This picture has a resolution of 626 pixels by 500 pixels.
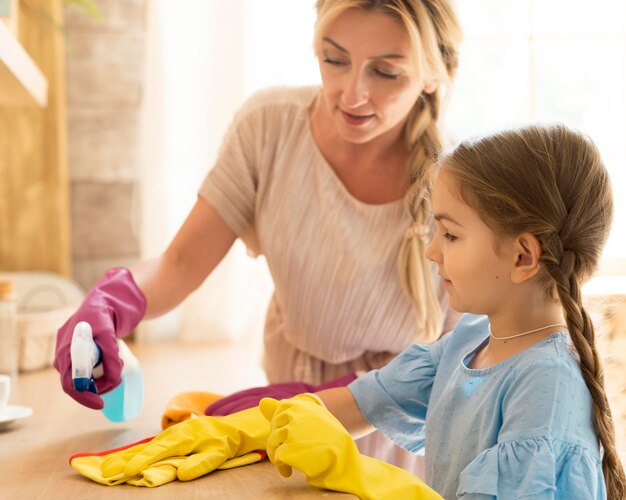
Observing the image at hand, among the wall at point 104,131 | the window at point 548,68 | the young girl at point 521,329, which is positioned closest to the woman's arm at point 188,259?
the young girl at point 521,329

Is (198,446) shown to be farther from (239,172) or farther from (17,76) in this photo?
(17,76)

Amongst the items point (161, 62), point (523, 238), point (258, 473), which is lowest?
point (258, 473)

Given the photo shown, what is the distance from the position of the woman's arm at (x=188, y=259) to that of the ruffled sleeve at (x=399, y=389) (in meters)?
0.41

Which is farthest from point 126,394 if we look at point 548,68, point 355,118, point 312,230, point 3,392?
point 548,68

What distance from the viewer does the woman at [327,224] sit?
4.92 feet

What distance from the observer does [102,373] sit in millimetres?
1239

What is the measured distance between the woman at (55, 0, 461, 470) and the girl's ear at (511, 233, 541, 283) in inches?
17.2

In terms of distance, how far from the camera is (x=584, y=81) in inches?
104

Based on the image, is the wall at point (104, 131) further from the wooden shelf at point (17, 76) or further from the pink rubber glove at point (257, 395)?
the pink rubber glove at point (257, 395)

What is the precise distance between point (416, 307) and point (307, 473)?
1.98 feet

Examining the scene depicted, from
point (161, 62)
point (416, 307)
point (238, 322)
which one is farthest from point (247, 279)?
point (416, 307)

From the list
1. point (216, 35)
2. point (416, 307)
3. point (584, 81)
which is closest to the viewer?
point (416, 307)

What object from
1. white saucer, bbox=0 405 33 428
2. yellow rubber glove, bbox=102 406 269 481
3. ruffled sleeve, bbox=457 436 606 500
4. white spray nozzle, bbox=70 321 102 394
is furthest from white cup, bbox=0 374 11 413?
ruffled sleeve, bbox=457 436 606 500

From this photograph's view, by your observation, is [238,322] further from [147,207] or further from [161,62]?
[161,62]
